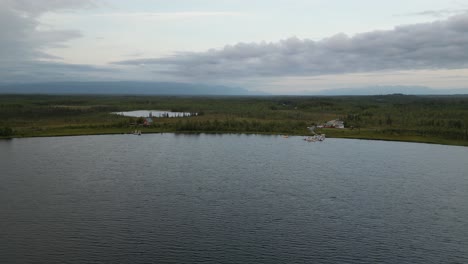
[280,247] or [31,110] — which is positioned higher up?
[31,110]

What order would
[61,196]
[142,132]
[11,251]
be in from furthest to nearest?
1. [142,132]
2. [61,196]
3. [11,251]

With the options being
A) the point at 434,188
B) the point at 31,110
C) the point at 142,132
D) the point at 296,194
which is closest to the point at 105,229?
the point at 296,194

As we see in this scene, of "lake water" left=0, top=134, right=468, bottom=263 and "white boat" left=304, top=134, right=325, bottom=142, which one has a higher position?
"white boat" left=304, top=134, right=325, bottom=142

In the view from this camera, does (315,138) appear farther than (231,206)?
Yes

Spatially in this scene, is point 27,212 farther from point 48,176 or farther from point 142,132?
point 142,132

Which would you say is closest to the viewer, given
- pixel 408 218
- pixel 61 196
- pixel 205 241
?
pixel 205 241

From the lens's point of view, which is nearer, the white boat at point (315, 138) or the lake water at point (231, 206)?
the lake water at point (231, 206)

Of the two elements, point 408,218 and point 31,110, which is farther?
point 31,110

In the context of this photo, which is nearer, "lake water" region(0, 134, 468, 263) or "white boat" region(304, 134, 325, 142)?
"lake water" region(0, 134, 468, 263)
